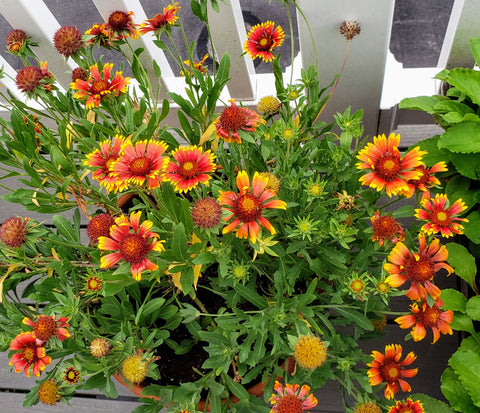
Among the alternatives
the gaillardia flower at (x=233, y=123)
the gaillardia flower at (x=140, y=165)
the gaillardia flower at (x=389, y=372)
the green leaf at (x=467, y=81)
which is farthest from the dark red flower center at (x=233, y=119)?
the green leaf at (x=467, y=81)

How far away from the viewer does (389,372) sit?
803mm

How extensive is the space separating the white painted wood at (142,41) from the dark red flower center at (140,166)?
1.57ft

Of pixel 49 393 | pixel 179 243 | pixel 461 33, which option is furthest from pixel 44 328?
pixel 461 33

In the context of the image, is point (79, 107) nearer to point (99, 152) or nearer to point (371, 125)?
point (99, 152)

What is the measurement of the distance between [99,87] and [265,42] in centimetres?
31

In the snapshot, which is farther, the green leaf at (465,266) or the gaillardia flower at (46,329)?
the green leaf at (465,266)

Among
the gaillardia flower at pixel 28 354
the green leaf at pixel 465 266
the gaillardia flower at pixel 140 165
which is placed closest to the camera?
the gaillardia flower at pixel 140 165

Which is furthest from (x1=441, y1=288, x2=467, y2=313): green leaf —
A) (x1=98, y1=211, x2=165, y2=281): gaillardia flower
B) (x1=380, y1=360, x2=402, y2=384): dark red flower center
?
(x1=98, y1=211, x2=165, y2=281): gaillardia flower

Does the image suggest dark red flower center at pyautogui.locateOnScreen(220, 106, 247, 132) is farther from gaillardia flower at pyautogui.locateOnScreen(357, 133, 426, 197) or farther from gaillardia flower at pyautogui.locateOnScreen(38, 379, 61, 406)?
gaillardia flower at pyautogui.locateOnScreen(38, 379, 61, 406)

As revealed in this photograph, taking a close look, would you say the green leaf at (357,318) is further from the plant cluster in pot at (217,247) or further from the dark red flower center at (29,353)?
the dark red flower center at (29,353)

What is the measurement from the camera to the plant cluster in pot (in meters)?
0.71

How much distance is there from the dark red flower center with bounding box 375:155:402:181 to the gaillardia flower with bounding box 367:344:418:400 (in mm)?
295

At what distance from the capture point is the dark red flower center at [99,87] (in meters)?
0.86

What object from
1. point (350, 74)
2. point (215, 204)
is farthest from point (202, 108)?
point (350, 74)
